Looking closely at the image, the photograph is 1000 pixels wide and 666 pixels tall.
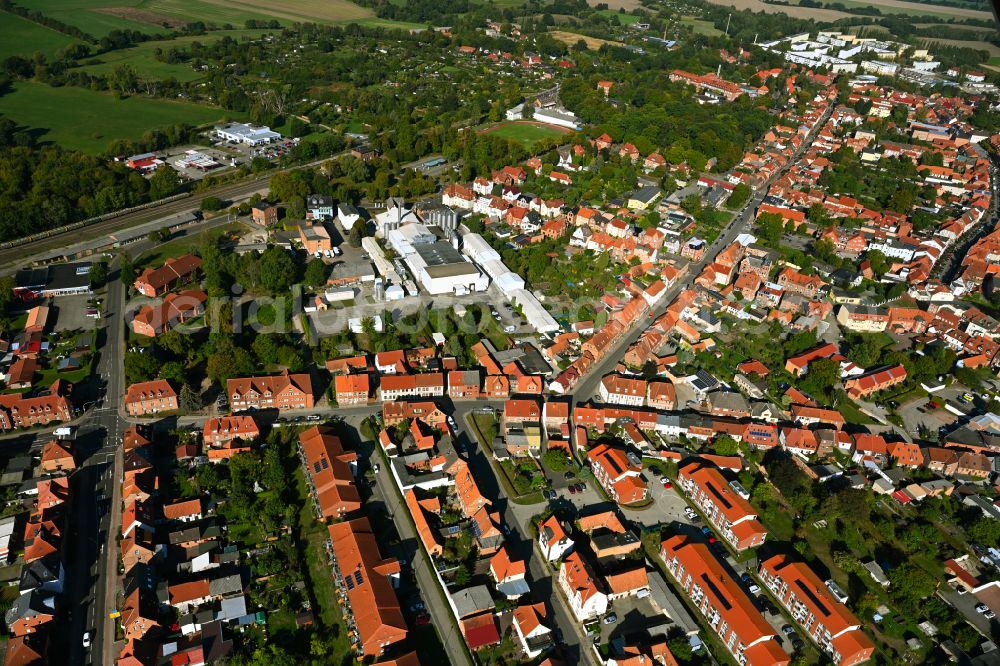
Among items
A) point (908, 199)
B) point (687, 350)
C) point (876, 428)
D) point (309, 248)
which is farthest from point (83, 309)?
point (908, 199)

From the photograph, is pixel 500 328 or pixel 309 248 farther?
pixel 309 248

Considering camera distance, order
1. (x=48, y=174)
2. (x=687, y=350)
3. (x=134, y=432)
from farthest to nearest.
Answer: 1. (x=48, y=174)
2. (x=687, y=350)
3. (x=134, y=432)

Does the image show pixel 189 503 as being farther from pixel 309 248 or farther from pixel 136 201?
pixel 136 201

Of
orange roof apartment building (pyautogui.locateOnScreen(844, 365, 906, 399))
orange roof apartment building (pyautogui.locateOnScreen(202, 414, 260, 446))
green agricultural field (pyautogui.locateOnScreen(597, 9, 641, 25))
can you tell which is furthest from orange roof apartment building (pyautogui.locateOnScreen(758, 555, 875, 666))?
green agricultural field (pyautogui.locateOnScreen(597, 9, 641, 25))

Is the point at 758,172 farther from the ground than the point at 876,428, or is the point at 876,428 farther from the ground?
the point at 758,172

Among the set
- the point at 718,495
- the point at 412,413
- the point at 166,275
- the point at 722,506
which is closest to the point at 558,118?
the point at 166,275

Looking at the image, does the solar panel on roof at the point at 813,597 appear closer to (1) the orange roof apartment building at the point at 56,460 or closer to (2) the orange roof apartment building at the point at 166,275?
(1) the orange roof apartment building at the point at 56,460
